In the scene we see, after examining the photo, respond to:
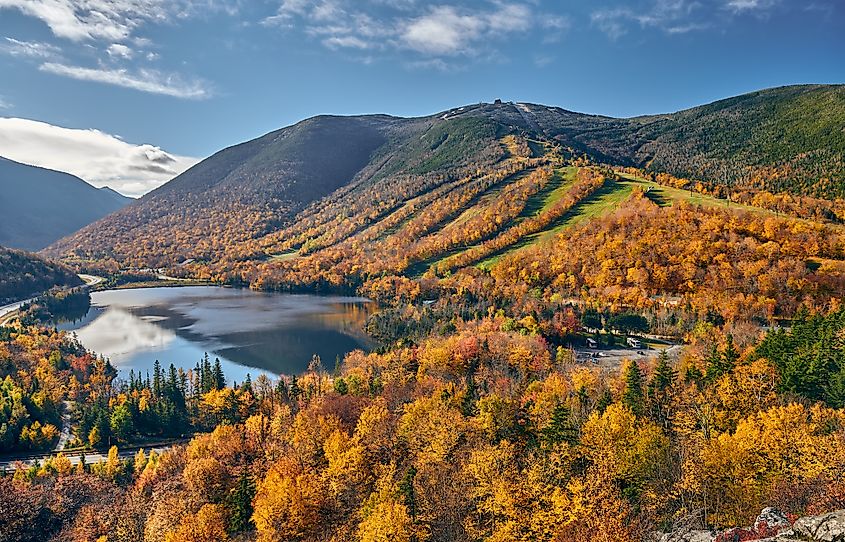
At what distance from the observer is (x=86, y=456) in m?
69.9

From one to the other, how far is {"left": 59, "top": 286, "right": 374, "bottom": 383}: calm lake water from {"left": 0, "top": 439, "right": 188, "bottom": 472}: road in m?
26.9

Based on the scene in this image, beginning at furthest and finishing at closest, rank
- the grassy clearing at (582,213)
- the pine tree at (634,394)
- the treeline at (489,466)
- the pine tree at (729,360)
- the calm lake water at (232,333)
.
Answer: the grassy clearing at (582,213) → the calm lake water at (232,333) → the pine tree at (729,360) → the pine tree at (634,394) → the treeline at (489,466)

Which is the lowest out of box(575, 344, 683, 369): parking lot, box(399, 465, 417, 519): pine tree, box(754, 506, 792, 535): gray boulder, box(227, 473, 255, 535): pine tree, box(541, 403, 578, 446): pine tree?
box(227, 473, 255, 535): pine tree

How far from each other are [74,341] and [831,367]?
143 meters

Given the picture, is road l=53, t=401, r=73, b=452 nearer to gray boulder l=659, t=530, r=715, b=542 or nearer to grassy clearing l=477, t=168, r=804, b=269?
gray boulder l=659, t=530, r=715, b=542

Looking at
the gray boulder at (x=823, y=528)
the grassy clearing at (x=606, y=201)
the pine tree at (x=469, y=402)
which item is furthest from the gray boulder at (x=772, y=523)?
the grassy clearing at (x=606, y=201)

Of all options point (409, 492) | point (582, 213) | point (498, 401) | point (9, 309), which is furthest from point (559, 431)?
point (9, 309)

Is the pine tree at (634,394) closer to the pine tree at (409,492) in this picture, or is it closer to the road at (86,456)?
the pine tree at (409,492)

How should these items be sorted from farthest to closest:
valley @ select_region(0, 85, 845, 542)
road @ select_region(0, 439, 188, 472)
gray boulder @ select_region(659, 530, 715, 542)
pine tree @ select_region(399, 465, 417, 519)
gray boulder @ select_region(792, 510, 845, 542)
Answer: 1. road @ select_region(0, 439, 188, 472)
2. pine tree @ select_region(399, 465, 417, 519)
3. valley @ select_region(0, 85, 845, 542)
4. gray boulder @ select_region(659, 530, 715, 542)
5. gray boulder @ select_region(792, 510, 845, 542)

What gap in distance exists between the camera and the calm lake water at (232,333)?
113 m

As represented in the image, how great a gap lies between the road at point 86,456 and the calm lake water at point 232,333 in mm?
26858

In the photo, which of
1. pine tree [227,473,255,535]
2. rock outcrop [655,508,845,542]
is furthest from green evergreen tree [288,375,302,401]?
rock outcrop [655,508,845,542]

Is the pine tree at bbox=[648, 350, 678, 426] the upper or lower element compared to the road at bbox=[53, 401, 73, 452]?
upper

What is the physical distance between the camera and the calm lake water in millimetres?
112938
